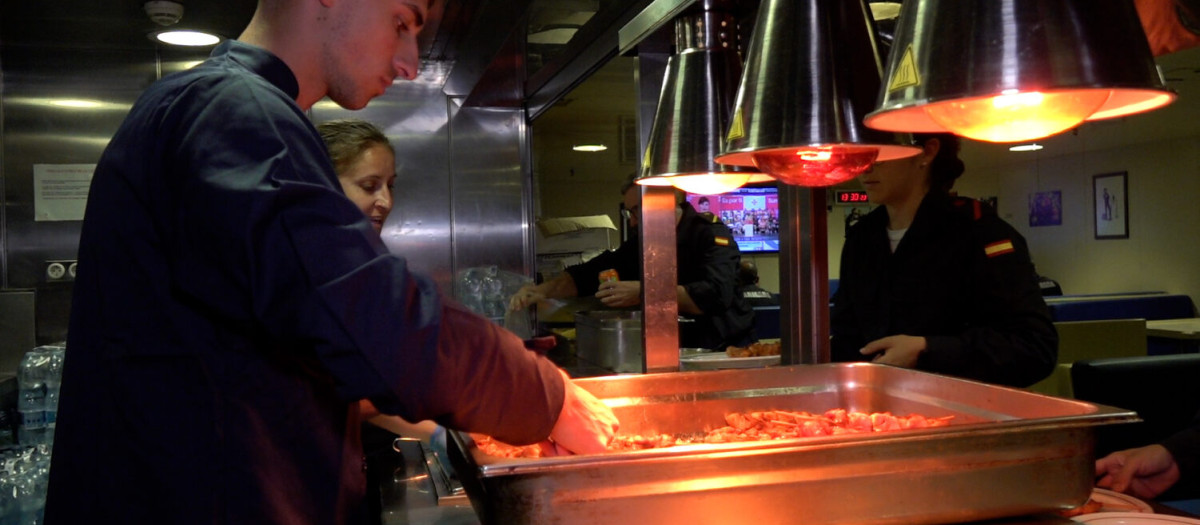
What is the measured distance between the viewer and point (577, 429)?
3.75 ft

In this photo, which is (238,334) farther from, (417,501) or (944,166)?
(944,166)

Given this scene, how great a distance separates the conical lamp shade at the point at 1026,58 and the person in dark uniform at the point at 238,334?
0.53m

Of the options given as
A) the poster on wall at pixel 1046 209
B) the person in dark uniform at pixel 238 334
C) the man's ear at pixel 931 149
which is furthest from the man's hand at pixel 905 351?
the poster on wall at pixel 1046 209

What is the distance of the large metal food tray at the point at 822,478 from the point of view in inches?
38.7

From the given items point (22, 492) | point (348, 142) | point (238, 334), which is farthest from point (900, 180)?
point (22, 492)

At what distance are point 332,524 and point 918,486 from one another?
73 cm

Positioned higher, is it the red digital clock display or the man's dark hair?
the red digital clock display

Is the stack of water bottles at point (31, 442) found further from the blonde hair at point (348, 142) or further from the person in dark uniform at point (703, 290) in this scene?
the person in dark uniform at point (703, 290)

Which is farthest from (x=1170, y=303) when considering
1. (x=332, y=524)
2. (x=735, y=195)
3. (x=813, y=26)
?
(x=332, y=524)

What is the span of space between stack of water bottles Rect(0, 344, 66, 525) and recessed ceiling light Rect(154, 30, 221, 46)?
→ 137cm

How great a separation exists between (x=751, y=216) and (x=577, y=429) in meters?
9.97

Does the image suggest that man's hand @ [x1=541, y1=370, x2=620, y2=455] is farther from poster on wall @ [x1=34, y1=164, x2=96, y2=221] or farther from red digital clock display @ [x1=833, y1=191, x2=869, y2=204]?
red digital clock display @ [x1=833, y1=191, x2=869, y2=204]

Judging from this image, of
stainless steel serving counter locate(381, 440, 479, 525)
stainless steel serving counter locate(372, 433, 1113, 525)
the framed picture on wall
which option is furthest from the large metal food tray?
the framed picture on wall

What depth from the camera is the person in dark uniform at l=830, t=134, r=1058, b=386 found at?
2111 mm
